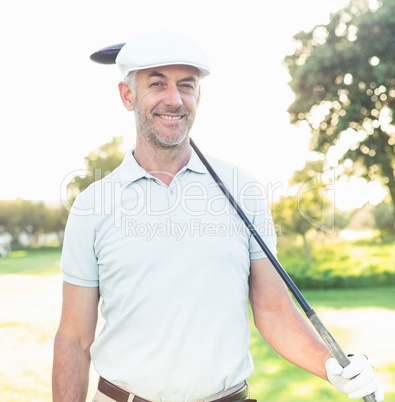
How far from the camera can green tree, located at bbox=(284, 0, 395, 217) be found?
796 inches

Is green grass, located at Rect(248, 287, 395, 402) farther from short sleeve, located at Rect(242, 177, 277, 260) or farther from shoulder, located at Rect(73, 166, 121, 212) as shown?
shoulder, located at Rect(73, 166, 121, 212)

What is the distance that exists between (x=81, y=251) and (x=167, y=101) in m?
0.80

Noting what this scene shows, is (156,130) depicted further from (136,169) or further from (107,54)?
(107,54)

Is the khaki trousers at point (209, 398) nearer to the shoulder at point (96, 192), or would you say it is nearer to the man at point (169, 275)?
the man at point (169, 275)

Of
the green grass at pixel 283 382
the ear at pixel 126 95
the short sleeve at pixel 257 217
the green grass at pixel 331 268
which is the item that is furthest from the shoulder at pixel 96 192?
the green grass at pixel 331 268

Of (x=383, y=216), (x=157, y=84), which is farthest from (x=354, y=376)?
(x=383, y=216)

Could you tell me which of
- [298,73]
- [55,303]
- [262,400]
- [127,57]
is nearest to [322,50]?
[298,73]

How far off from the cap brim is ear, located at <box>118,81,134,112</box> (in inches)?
16.2

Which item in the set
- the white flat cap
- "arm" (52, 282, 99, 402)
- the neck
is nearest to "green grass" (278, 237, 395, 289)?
the neck

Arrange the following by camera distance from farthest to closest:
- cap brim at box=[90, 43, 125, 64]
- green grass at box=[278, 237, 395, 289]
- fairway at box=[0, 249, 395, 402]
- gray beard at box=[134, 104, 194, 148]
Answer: green grass at box=[278, 237, 395, 289] → fairway at box=[0, 249, 395, 402] → cap brim at box=[90, 43, 125, 64] → gray beard at box=[134, 104, 194, 148]

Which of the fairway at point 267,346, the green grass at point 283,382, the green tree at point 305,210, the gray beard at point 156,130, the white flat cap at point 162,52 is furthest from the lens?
the green tree at point 305,210

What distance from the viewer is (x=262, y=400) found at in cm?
851

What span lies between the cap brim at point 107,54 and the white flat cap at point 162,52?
20.8 inches

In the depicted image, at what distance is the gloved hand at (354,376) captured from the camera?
7.72ft
